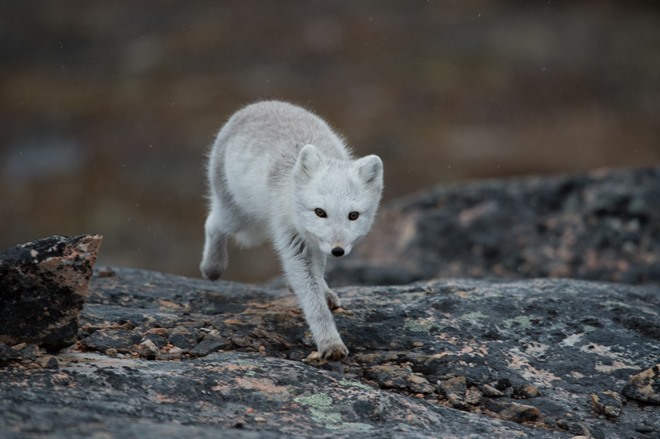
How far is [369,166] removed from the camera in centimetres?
645

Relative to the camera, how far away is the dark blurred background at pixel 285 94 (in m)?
22.7

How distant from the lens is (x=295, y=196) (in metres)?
6.43

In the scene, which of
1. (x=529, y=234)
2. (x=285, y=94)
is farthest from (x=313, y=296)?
(x=285, y=94)

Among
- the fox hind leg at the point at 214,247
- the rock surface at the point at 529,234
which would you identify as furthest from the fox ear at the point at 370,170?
the rock surface at the point at 529,234

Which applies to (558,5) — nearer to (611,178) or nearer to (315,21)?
(315,21)

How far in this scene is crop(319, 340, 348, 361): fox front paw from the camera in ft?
18.9

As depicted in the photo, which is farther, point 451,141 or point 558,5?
point 558,5

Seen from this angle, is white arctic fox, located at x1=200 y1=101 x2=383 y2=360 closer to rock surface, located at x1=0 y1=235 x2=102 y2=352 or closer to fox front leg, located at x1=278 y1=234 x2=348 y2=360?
fox front leg, located at x1=278 y1=234 x2=348 y2=360

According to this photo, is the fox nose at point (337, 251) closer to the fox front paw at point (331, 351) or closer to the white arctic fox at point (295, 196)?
the white arctic fox at point (295, 196)

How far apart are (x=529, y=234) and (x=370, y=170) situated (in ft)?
17.5

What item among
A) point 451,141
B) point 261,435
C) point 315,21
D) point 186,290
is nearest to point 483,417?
point 261,435

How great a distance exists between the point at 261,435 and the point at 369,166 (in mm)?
2768

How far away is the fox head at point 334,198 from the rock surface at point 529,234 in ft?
13.8

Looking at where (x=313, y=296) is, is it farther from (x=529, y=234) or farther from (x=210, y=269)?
(x=529, y=234)
